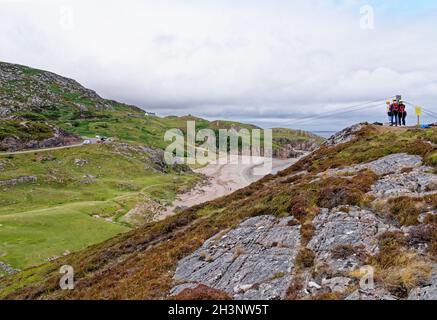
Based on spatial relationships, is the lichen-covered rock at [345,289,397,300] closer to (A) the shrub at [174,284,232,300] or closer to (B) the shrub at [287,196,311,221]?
(A) the shrub at [174,284,232,300]

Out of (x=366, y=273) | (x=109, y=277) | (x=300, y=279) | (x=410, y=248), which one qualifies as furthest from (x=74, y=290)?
(x=410, y=248)

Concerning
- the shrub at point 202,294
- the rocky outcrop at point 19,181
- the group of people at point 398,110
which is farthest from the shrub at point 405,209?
the rocky outcrop at point 19,181

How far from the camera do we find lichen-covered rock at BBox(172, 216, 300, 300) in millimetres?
15781

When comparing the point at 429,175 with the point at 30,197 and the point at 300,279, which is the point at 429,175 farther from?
the point at 30,197

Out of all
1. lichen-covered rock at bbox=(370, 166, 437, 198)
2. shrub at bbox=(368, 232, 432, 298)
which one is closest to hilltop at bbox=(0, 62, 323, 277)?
lichen-covered rock at bbox=(370, 166, 437, 198)

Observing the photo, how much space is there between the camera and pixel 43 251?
166 ft

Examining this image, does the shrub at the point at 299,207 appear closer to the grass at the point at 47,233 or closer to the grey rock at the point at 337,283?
the grey rock at the point at 337,283

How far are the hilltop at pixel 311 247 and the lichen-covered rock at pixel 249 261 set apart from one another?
0.06 metres

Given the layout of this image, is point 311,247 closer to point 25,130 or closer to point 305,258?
point 305,258

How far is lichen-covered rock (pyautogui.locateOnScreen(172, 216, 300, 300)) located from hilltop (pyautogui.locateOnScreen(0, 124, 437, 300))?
6 cm

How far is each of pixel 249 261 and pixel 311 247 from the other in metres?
3.46

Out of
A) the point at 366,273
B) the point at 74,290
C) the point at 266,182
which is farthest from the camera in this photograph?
the point at 266,182

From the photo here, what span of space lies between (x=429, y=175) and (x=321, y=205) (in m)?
7.59
